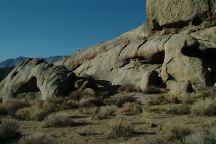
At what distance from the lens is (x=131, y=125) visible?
14.5m

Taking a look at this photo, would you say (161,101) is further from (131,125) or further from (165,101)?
(131,125)

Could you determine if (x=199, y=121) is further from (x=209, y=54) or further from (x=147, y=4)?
(x=147, y=4)

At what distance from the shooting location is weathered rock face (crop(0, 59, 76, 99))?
96.9 feet

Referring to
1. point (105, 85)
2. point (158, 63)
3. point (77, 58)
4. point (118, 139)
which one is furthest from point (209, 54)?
point (118, 139)

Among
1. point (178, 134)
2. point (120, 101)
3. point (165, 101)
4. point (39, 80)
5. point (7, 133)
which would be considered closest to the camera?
point (178, 134)

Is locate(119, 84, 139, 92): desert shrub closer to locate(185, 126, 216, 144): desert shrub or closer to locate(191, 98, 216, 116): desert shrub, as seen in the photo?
locate(191, 98, 216, 116): desert shrub

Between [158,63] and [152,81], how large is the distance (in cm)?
391

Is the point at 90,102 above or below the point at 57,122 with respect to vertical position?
above

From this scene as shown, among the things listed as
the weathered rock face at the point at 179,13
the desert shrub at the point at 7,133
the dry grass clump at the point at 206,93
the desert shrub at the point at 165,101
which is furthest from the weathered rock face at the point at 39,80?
the desert shrub at the point at 7,133

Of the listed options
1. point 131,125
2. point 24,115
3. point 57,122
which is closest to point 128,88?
point 24,115

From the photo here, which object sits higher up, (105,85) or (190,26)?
(190,26)

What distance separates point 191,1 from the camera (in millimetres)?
32844

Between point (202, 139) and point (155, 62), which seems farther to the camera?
point (155, 62)

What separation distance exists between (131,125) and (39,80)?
Result: 17.5 m
